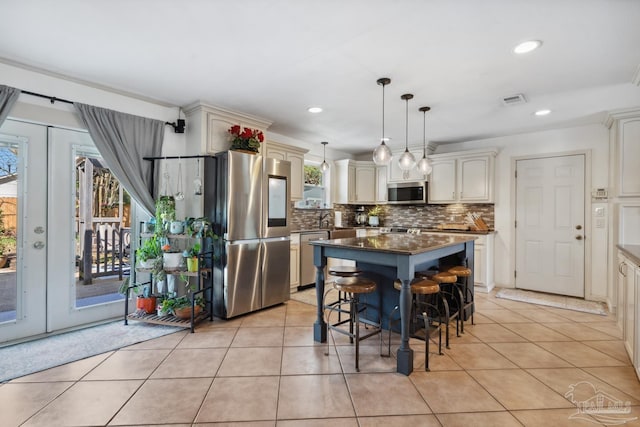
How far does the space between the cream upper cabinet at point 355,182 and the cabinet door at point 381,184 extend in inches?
2.3

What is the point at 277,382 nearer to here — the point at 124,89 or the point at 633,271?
the point at 633,271

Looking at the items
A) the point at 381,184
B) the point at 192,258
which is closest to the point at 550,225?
the point at 381,184

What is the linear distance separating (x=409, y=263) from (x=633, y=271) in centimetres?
161

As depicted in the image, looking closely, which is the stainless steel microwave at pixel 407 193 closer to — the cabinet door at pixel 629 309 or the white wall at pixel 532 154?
the white wall at pixel 532 154

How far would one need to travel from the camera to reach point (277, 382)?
7.26 ft

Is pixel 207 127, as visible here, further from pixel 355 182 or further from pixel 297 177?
pixel 355 182

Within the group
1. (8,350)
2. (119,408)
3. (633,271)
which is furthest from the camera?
(8,350)

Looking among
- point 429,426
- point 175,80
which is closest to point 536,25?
point 429,426

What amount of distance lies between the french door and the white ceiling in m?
0.49

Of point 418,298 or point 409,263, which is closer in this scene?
point 409,263

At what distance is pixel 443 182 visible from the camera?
5.40m

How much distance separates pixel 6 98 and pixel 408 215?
18.1 feet

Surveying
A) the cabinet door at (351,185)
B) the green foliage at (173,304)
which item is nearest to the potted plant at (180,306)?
the green foliage at (173,304)

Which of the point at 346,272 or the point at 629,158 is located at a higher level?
the point at 629,158
